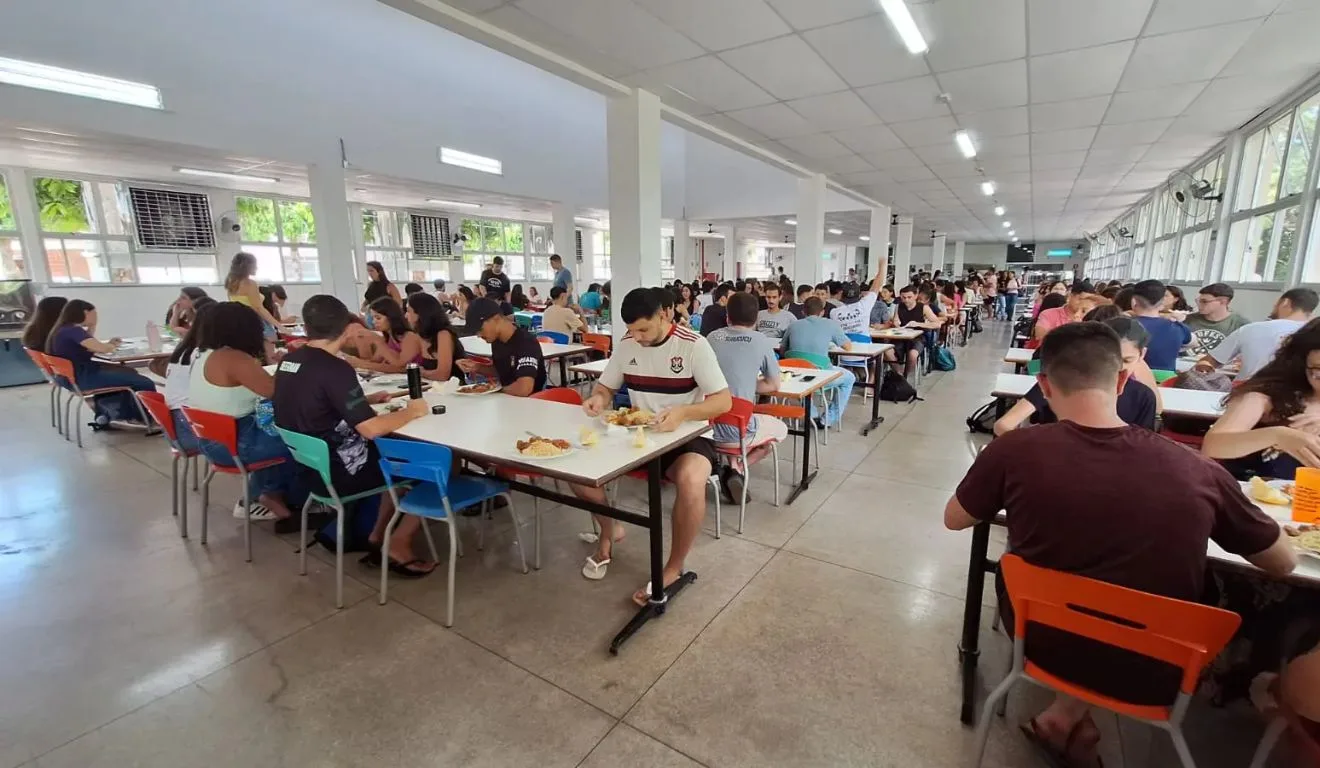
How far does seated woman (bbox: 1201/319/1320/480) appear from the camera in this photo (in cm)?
183

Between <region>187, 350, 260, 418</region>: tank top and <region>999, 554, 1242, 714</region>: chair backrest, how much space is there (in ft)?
11.1

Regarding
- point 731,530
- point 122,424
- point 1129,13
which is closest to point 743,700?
point 731,530

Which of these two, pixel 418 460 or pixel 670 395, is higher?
pixel 670 395

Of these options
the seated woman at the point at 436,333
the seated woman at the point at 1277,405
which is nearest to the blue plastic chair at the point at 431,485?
the seated woman at the point at 436,333

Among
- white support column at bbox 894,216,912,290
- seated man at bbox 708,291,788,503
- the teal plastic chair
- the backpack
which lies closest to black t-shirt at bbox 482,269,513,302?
the backpack

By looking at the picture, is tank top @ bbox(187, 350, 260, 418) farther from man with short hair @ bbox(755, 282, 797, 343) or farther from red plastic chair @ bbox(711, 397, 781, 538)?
man with short hair @ bbox(755, 282, 797, 343)

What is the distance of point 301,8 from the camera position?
7.43m

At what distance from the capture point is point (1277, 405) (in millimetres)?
1907

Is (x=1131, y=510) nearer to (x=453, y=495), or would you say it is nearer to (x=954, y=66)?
(x=453, y=495)

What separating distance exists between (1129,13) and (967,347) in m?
7.71

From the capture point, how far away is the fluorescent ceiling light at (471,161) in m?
9.09

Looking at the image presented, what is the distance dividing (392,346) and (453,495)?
90.3 inches

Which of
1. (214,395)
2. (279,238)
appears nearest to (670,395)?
(214,395)

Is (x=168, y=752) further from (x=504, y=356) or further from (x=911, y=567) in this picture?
(x=911, y=567)
